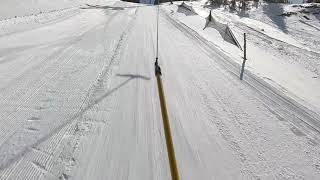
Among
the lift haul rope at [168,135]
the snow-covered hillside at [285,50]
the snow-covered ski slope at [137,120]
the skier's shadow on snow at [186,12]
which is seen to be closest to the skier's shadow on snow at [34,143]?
the snow-covered ski slope at [137,120]

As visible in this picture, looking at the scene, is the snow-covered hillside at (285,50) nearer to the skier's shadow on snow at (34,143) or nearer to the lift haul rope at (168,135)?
the lift haul rope at (168,135)

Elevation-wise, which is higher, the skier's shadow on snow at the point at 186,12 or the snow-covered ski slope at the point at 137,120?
the skier's shadow on snow at the point at 186,12

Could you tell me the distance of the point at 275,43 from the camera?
1138 centimetres

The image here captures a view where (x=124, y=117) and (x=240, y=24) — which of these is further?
(x=240, y=24)

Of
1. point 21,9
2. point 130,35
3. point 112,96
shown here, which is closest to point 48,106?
Answer: point 112,96

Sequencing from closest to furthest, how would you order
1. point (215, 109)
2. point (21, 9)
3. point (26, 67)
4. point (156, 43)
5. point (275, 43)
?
point (215, 109)
point (26, 67)
point (156, 43)
point (275, 43)
point (21, 9)

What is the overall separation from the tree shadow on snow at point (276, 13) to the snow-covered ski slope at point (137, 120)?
10.4 metres

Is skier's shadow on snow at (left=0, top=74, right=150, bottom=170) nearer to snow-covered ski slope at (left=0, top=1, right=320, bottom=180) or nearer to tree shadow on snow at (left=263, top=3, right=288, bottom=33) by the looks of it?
snow-covered ski slope at (left=0, top=1, right=320, bottom=180)

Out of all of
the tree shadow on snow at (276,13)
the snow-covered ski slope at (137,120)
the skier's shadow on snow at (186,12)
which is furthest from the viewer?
the skier's shadow on snow at (186,12)

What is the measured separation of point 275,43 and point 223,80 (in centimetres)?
623

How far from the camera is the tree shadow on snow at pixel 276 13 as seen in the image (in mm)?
16355

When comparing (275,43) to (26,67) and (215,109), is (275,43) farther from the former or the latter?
(26,67)

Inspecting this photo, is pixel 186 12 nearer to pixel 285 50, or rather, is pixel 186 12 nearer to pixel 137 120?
pixel 285 50

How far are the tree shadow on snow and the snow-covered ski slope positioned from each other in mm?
10447
